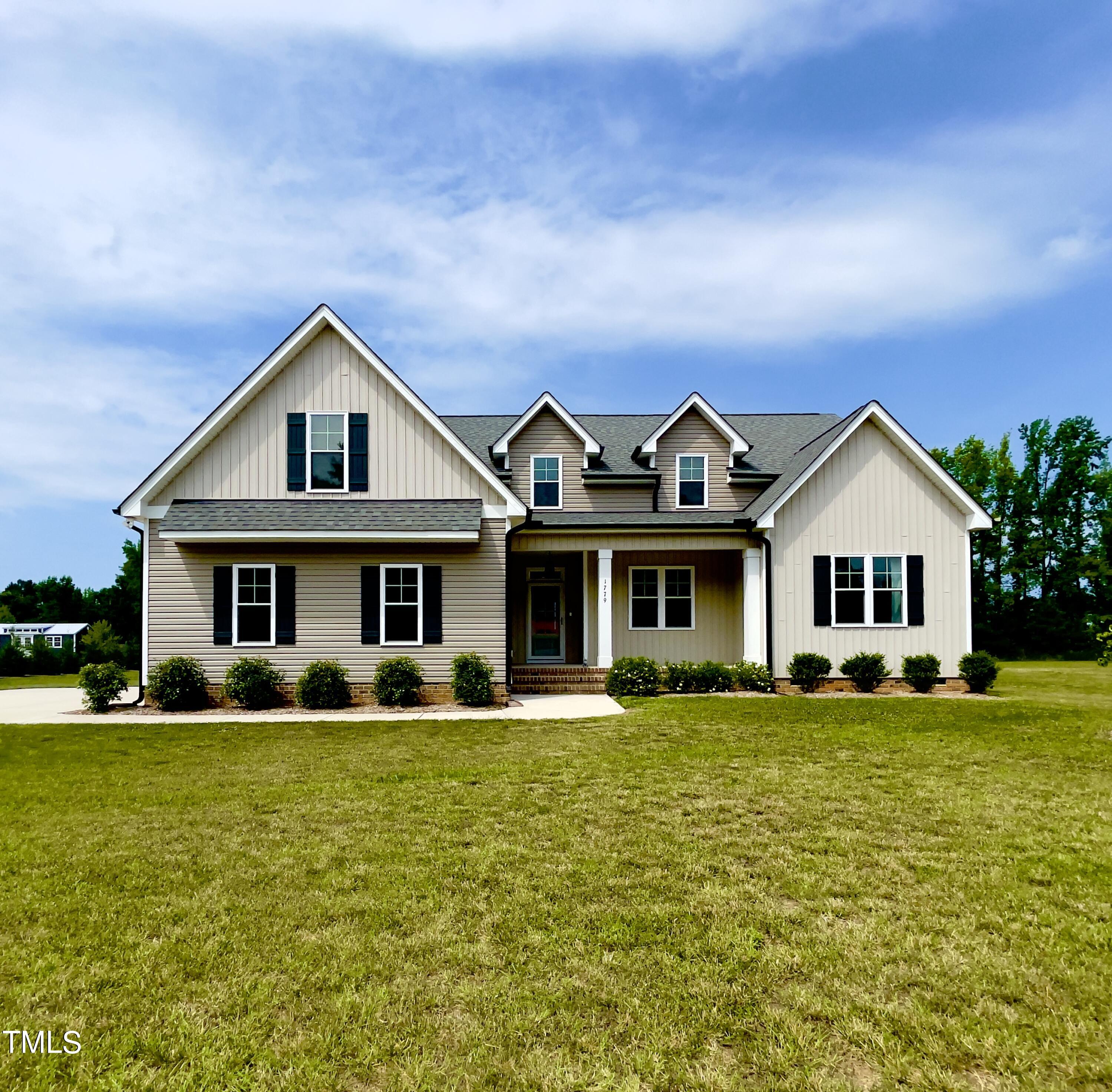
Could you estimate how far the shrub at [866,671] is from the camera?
17719 mm

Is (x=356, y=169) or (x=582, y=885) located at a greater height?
(x=356, y=169)

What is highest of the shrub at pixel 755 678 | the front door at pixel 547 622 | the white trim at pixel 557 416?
the white trim at pixel 557 416

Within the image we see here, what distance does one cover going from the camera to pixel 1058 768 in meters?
9.26

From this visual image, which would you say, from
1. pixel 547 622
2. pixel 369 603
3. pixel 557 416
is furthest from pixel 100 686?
pixel 557 416

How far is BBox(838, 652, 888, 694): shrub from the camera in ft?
58.1

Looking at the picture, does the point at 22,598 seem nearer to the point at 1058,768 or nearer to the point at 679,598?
the point at 679,598

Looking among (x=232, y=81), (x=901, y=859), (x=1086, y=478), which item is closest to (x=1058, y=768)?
(x=901, y=859)

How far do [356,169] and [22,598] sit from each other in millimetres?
64317

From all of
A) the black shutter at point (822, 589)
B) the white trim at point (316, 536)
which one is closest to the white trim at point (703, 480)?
the black shutter at point (822, 589)

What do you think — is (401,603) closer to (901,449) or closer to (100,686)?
(100,686)

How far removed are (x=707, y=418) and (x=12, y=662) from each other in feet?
90.8

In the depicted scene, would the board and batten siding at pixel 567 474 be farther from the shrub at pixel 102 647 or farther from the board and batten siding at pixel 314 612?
the shrub at pixel 102 647

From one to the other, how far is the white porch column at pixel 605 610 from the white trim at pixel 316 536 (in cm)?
404

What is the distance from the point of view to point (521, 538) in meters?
19.0
